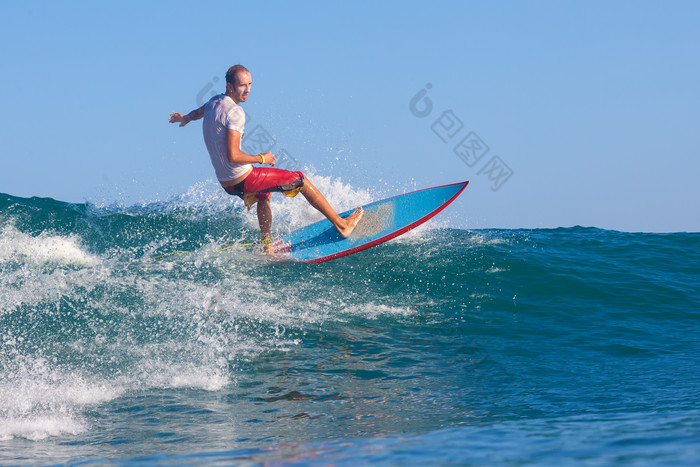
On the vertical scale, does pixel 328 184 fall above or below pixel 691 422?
above

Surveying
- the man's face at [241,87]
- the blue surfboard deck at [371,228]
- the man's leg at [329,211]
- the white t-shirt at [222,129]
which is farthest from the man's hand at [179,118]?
the blue surfboard deck at [371,228]

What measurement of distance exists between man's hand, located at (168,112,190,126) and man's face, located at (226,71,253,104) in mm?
1062

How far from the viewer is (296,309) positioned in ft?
23.7

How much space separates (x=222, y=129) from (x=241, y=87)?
566 mm

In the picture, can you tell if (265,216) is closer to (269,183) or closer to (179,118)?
(269,183)

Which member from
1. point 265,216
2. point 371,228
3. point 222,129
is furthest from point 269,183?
point 371,228

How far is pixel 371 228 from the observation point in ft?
29.0

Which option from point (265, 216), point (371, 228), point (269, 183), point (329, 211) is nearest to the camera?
point (269, 183)

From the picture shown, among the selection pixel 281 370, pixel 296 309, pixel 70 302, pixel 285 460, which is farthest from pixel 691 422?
pixel 70 302

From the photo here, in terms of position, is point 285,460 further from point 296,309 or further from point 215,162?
point 215,162

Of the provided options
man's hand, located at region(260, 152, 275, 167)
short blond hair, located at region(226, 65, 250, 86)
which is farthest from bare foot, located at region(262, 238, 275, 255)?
short blond hair, located at region(226, 65, 250, 86)

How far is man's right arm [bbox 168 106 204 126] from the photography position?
306 inches

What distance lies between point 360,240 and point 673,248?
7.83 meters

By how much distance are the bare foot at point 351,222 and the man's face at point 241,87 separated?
2420 millimetres
